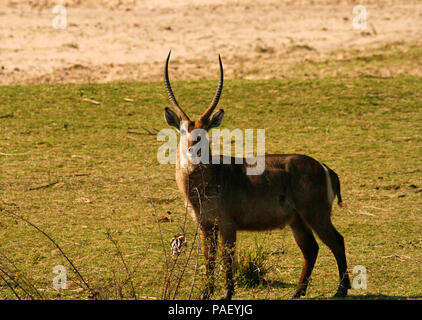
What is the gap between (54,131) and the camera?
1344cm

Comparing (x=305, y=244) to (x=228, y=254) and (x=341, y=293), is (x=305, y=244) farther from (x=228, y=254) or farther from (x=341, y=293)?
(x=228, y=254)

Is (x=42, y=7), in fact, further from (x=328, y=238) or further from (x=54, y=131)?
(x=328, y=238)

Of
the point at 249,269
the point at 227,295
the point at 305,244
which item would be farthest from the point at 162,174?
the point at 227,295

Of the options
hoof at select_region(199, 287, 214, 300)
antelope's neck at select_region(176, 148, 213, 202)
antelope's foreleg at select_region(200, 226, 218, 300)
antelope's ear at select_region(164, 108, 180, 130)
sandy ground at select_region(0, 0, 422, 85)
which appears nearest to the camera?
hoof at select_region(199, 287, 214, 300)

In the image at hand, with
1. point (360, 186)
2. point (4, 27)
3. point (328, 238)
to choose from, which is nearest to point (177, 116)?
point (328, 238)

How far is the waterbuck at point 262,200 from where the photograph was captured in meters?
7.10

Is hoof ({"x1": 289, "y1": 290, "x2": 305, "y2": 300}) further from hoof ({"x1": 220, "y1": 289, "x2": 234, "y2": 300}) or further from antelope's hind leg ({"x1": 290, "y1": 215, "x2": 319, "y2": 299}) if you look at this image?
hoof ({"x1": 220, "y1": 289, "x2": 234, "y2": 300})

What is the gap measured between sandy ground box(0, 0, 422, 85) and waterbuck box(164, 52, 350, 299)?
32.1 ft

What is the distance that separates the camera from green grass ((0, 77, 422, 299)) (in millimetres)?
7695

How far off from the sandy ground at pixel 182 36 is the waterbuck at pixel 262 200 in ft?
32.1

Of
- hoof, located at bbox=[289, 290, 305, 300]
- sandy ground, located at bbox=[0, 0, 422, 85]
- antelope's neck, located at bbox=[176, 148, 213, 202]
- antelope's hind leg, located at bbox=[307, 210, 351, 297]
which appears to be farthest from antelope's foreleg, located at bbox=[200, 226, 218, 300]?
sandy ground, located at bbox=[0, 0, 422, 85]

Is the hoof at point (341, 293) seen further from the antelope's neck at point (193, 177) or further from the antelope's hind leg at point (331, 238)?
the antelope's neck at point (193, 177)

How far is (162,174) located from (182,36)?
A: 893 centimetres
